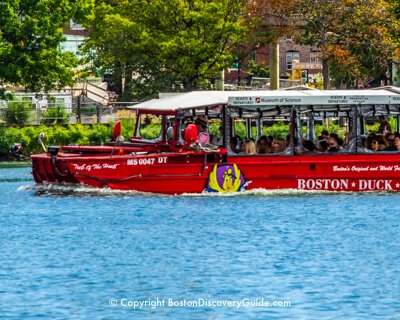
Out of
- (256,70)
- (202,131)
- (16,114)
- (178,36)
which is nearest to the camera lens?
(202,131)

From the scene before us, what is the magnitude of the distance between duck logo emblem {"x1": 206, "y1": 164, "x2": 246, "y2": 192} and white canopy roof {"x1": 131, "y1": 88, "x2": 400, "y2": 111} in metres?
1.60

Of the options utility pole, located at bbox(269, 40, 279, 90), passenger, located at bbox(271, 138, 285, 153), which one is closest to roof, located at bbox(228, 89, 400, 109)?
passenger, located at bbox(271, 138, 285, 153)

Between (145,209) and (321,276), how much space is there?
1118 centimetres

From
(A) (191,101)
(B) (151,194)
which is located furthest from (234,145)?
(B) (151,194)

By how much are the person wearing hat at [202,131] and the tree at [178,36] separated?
2784cm

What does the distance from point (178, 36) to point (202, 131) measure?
29276mm

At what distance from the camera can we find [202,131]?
39312 mm

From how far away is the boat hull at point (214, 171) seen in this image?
38.5 meters

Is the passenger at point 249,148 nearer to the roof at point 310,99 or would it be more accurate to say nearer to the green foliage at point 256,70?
the roof at point 310,99

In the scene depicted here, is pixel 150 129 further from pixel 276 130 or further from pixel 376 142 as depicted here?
pixel 376 142

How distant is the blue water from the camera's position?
2458 cm

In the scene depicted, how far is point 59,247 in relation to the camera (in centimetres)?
3152

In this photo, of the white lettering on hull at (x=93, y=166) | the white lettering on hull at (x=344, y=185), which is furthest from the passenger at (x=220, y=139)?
the white lettering on hull at (x=93, y=166)

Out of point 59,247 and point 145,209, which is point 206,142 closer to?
point 145,209
